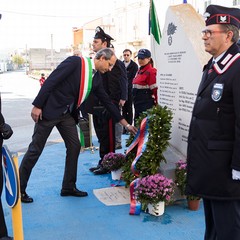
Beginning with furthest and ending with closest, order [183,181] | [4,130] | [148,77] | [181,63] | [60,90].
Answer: [148,77] → [181,63] → [60,90] → [183,181] → [4,130]

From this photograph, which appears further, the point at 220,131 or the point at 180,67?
the point at 180,67

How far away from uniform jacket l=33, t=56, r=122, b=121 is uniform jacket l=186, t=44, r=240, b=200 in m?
2.07

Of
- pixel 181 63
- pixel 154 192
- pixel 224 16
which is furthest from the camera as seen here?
pixel 181 63

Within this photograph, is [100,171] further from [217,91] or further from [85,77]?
[217,91]

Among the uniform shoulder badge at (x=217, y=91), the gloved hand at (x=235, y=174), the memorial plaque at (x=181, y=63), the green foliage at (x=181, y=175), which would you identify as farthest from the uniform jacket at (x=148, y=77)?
the gloved hand at (x=235, y=174)

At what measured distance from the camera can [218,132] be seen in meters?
2.34

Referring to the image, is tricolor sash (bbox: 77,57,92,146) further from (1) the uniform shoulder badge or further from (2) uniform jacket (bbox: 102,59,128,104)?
(1) the uniform shoulder badge

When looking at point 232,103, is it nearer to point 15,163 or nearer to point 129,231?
point 15,163

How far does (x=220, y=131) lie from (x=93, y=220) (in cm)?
202

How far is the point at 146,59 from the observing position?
595cm

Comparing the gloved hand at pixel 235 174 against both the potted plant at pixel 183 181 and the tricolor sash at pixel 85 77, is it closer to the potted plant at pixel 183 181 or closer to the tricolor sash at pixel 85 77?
the potted plant at pixel 183 181

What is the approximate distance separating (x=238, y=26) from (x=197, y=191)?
1.09 metres

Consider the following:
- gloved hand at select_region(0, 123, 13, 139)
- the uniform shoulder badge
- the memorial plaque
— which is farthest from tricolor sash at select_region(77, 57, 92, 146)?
the uniform shoulder badge

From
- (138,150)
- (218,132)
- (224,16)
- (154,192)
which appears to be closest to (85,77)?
(138,150)
